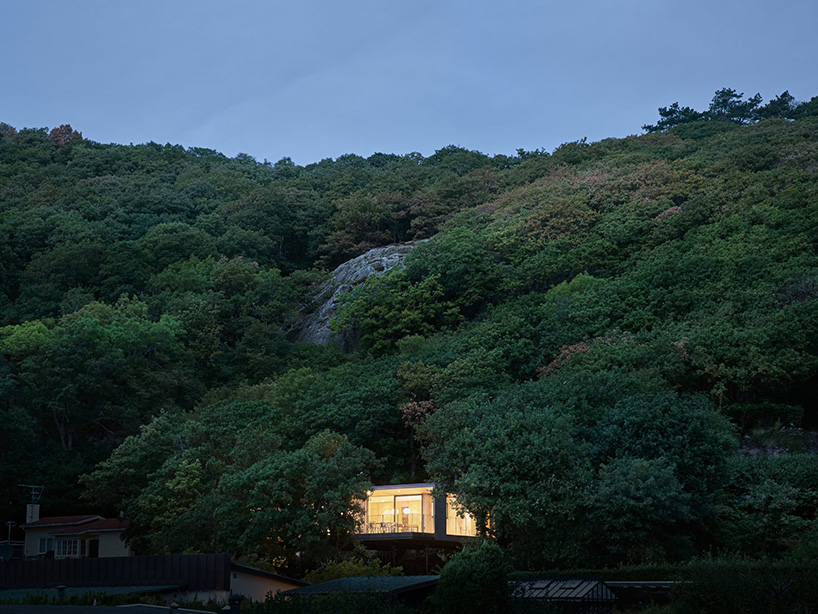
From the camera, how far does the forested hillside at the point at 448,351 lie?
32438mm

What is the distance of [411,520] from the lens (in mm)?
40500

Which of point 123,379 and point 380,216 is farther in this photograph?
point 380,216

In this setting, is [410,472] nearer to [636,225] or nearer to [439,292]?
[439,292]

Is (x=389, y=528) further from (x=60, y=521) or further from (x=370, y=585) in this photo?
(x=60, y=521)

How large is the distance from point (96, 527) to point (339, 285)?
2692cm

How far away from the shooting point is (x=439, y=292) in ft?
189

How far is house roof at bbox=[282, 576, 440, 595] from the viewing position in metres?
25.2

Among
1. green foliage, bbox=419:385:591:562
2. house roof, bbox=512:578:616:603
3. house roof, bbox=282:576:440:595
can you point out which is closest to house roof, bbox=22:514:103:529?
green foliage, bbox=419:385:591:562

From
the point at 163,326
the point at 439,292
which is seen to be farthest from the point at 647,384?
the point at 163,326

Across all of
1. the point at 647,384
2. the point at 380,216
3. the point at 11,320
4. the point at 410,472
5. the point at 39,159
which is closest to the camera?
the point at 647,384

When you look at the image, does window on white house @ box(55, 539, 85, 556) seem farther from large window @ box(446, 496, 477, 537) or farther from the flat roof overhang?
large window @ box(446, 496, 477, 537)

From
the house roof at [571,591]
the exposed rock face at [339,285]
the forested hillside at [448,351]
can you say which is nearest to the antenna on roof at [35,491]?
the forested hillside at [448,351]

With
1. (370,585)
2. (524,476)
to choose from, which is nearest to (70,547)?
(370,585)

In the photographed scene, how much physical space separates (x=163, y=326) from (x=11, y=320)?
12889mm
